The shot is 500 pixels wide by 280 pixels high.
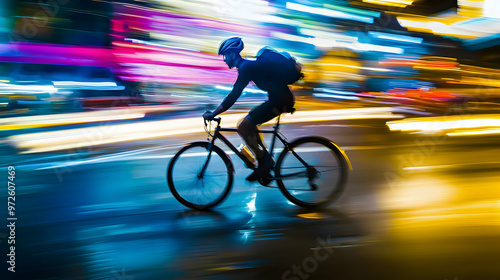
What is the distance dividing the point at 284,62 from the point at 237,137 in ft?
16.7

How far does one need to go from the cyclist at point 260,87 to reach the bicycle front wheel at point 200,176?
1.08ft

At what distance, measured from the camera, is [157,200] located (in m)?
5.36

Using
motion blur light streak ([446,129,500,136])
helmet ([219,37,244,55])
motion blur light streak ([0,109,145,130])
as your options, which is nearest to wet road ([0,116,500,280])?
helmet ([219,37,244,55])

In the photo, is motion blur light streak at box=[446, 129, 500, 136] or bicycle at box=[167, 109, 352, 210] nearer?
bicycle at box=[167, 109, 352, 210]

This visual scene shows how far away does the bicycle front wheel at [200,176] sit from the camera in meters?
4.78

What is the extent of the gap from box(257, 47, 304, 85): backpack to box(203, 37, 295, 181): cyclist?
22 mm

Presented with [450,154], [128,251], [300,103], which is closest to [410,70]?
[300,103]

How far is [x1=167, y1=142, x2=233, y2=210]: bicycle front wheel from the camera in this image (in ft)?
15.7

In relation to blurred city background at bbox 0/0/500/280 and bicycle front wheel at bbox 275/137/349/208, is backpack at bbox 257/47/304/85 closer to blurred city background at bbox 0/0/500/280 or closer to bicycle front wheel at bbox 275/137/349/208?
bicycle front wheel at bbox 275/137/349/208

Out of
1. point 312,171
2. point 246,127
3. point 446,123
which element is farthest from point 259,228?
point 446,123

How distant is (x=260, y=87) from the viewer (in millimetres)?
4570

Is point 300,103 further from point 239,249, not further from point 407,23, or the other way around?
point 239,249

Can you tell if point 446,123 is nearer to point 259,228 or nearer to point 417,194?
point 417,194

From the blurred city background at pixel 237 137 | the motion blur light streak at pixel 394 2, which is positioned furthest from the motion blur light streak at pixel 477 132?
the motion blur light streak at pixel 394 2
